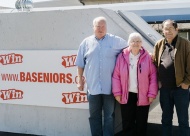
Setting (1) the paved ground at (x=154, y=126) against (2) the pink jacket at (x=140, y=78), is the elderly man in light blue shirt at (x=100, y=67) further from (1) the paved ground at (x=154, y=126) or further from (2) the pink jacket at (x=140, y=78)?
→ (1) the paved ground at (x=154, y=126)

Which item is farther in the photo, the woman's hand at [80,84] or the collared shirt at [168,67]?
the woman's hand at [80,84]

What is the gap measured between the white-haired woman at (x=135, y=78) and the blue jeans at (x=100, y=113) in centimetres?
17

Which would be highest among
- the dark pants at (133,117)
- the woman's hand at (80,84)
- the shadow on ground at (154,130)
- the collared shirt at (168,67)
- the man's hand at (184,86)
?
the collared shirt at (168,67)

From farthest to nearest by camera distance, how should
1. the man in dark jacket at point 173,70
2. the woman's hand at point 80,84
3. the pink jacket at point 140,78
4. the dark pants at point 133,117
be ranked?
the woman's hand at point 80,84
the dark pants at point 133,117
the pink jacket at point 140,78
the man in dark jacket at point 173,70

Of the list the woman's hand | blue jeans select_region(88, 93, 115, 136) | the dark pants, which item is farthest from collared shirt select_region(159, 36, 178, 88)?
the woman's hand

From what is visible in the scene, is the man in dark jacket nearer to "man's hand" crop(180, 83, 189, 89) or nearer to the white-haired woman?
"man's hand" crop(180, 83, 189, 89)

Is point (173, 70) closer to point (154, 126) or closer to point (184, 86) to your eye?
point (184, 86)

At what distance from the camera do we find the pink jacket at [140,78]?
359 centimetres

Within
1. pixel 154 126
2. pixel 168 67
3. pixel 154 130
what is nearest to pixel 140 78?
pixel 168 67

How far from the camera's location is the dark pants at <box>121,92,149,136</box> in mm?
3736

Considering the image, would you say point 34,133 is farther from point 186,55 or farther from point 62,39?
point 186,55

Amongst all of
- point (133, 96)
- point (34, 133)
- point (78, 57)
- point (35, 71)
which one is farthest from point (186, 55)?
point (34, 133)

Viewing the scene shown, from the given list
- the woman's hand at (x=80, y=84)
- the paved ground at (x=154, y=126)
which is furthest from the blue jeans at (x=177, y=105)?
the woman's hand at (x=80, y=84)

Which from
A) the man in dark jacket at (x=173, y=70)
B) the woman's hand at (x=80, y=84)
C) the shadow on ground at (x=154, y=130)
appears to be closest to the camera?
the man in dark jacket at (x=173, y=70)
